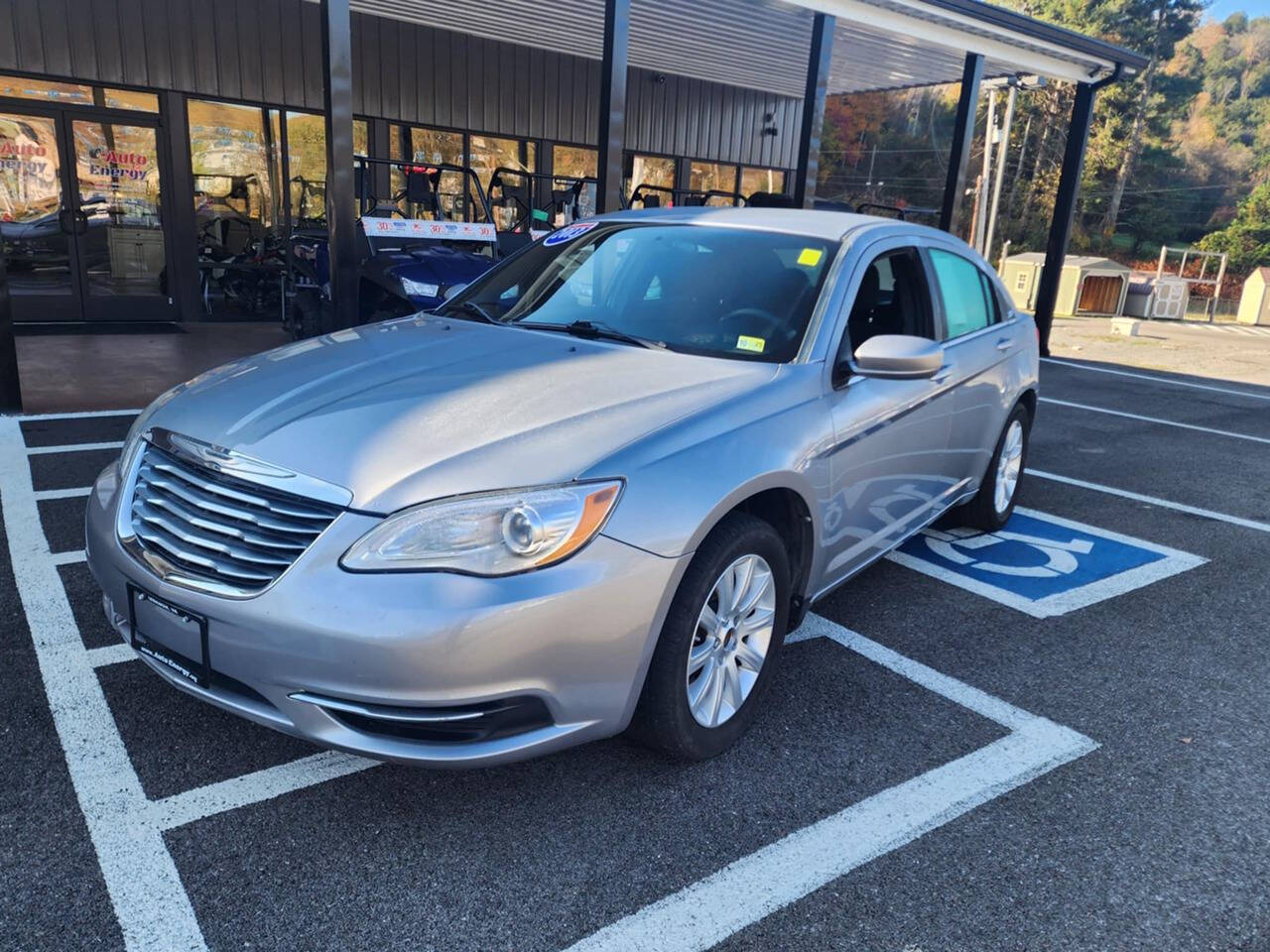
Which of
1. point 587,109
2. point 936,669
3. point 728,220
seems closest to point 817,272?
point 728,220

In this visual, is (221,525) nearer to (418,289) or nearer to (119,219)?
(418,289)

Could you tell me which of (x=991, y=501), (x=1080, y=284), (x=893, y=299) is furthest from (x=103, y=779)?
(x=1080, y=284)

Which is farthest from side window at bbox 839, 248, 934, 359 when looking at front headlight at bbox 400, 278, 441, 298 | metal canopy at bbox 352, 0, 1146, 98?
metal canopy at bbox 352, 0, 1146, 98

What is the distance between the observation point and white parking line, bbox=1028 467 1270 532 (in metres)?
5.62

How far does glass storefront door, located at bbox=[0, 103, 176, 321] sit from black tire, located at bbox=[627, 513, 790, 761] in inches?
431

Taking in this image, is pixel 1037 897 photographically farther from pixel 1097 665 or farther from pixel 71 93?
pixel 71 93

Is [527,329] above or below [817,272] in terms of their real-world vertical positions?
below

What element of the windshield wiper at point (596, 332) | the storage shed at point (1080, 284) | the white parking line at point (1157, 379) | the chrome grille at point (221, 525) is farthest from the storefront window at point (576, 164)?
the storage shed at point (1080, 284)

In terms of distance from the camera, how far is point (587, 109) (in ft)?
48.5

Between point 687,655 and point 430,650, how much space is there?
74cm

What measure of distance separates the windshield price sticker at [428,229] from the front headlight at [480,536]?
6.32 metres

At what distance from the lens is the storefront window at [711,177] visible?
16688 millimetres

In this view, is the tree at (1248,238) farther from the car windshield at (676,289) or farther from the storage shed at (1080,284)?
the car windshield at (676,289)

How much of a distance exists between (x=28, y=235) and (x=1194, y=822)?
12313mm
